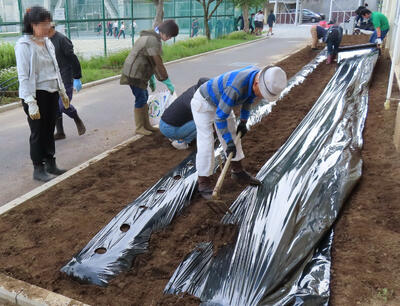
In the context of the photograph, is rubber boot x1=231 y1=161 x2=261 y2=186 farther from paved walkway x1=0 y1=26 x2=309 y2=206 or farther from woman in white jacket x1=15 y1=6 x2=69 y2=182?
paved walkway x1=0 y1=26 x2=309 y2=206

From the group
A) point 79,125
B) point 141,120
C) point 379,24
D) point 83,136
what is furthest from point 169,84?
point 379,24

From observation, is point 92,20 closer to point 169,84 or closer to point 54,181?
point 169,84

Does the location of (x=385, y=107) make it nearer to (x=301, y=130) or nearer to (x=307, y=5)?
(x=301, y=130)

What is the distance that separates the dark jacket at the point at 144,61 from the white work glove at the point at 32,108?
5.53 ft

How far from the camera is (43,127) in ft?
14.0

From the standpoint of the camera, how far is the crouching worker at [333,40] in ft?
34.5

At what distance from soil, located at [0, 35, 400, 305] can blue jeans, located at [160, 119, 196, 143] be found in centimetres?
22

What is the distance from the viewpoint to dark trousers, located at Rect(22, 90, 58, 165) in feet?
13.5

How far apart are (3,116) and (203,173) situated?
5075mm

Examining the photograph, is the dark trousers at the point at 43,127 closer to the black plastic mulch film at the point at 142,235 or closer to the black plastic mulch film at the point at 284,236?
the black plastic mulch film at the point at 142,235

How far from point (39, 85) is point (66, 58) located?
1.62 m

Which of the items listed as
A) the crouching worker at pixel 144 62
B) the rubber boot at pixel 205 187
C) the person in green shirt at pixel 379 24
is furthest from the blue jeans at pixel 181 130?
the person in green shirt at pixel 379 24

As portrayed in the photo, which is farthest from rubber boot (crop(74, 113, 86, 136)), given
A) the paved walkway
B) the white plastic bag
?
the white plastic bag

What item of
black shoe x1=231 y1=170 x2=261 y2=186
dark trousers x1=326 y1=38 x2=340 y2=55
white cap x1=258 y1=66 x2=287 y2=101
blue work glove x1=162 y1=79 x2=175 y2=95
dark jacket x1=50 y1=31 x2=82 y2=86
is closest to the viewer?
white cap x1=258 y1=66 x2=287 y2=101
